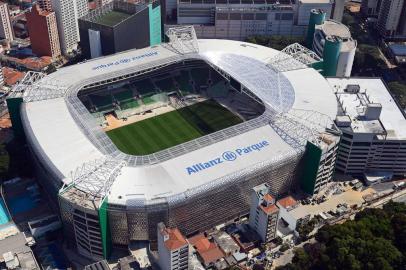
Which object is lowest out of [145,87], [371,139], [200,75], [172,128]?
[172,128]

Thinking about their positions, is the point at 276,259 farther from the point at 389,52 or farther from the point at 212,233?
the point at 389,52

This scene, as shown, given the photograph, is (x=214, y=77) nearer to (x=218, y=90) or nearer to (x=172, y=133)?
(x=218, y=90)

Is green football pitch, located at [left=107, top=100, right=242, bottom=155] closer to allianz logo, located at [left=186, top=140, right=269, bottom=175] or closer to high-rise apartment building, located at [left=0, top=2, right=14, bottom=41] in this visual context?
allianz logo, located at [left=186, top=140, right=269, bottom=175]

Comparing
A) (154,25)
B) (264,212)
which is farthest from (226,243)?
(154,25)

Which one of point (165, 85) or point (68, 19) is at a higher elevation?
point (68, 19)

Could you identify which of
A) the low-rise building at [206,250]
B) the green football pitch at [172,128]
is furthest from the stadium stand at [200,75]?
the low-rise building at [206,250]

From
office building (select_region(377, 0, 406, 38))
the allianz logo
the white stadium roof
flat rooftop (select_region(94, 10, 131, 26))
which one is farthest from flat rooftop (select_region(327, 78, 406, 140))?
flat rooftop (select_region(94, 10, 131, 26))

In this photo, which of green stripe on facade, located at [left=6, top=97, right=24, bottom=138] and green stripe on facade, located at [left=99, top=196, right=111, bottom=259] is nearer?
green stripe on facade, located at [left=99, top=196, right=111, bottom=259]
